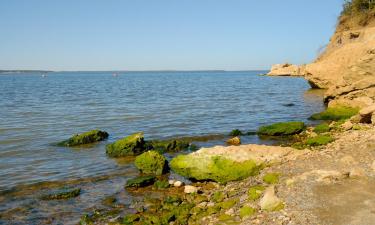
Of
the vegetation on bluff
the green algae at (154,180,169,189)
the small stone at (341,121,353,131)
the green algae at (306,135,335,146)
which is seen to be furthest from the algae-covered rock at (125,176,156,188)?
the vegetation on bluff

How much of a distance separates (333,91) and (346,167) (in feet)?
59.9

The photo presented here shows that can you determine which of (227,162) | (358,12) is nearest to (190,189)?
(227,162)

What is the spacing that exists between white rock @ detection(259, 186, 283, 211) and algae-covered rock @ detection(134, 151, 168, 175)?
640cm

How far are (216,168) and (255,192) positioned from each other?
110 inches

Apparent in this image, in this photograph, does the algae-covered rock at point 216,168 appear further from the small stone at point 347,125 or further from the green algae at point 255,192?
the small stone at point 347,125

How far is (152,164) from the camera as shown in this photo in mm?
16000

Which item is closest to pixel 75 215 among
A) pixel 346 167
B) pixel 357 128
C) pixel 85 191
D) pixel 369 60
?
pixel 85 191

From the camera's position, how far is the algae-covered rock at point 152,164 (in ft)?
52.3

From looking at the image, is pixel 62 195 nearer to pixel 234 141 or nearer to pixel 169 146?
pixel 169 146

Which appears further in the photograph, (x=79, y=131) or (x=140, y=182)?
(x=79, y=131)

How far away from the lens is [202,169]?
46.2 ft

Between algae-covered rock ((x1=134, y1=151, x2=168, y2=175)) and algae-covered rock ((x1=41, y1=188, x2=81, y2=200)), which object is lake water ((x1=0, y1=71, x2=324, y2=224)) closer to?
algae-covered rock ((x1=41, y1=188, x2=81, y2=200))

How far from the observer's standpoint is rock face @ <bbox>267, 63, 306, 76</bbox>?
402ft

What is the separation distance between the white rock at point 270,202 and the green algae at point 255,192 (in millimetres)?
621
